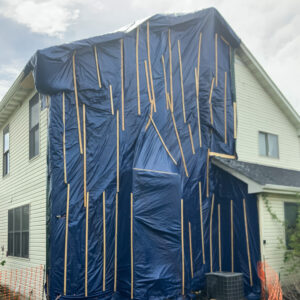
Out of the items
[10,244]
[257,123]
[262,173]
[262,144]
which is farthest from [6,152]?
[262,144]

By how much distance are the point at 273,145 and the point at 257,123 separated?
3.71 ft

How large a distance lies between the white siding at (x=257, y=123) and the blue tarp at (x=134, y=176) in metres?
1.57

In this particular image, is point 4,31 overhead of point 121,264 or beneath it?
overhead

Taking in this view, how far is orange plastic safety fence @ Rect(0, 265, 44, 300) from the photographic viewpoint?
920cm

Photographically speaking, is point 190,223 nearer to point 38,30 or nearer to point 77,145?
point 77,145

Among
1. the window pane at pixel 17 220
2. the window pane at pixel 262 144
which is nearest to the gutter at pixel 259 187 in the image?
the window pane at pixel 262 144

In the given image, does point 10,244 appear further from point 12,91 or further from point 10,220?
point 12,91

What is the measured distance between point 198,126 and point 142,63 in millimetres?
2454

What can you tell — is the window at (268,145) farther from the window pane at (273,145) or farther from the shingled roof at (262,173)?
the shingled roof at (262,173)

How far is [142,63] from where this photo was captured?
428 inches

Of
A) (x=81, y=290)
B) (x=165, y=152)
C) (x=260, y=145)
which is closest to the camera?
(x=81, y=290)

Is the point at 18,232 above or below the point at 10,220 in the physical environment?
below

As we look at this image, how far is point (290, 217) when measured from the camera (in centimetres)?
1159

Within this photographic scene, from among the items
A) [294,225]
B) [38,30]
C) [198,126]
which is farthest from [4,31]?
[294,225]
